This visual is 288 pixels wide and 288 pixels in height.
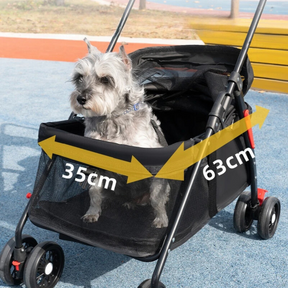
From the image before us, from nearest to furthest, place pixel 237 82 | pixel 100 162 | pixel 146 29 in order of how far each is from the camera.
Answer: pixel 100 162 < pixel 237 82 < pixel 146 29

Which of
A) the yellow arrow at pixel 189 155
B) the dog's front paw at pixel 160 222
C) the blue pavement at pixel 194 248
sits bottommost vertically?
the blue pavement at pixel 194 248

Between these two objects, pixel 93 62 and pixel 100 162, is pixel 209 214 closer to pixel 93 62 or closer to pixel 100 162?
pixel 100 162

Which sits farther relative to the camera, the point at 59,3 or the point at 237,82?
the point at 59,3

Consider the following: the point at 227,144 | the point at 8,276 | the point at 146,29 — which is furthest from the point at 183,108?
the point at 146,29

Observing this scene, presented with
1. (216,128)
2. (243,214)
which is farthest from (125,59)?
(243,214)

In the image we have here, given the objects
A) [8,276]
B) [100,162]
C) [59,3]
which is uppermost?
[100,162]

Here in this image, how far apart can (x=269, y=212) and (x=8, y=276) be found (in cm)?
174

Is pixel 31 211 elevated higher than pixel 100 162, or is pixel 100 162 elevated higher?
pixel 100 162

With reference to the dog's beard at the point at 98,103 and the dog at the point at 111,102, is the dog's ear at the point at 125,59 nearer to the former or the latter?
the dog at the point at 111,102

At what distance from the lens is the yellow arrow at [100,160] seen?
2.13 meters

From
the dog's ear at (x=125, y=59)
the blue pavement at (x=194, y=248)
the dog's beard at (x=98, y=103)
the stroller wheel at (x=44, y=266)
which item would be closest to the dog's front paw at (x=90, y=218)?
the stroller wheel at (x=44, y=266)

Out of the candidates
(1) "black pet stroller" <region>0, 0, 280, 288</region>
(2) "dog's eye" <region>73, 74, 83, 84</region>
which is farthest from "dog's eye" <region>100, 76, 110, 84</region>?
(1) "black pet stroller" <region>0, 0, 280, 288</region>

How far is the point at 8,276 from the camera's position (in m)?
2.45

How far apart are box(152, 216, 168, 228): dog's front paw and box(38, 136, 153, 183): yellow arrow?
0.24 metres
